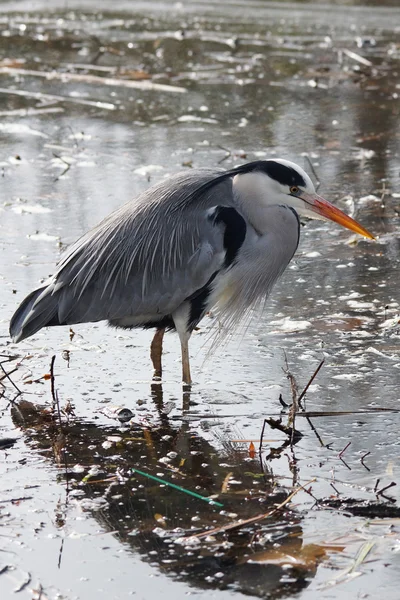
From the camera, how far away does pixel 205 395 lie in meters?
4.96

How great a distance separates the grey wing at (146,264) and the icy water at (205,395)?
0.30 m

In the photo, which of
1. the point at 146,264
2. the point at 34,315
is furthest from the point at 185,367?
the point at 34,315

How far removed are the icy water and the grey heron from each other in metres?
0.29

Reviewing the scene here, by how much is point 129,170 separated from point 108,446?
4.80m

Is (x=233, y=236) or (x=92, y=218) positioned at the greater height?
(x=233, y=236)

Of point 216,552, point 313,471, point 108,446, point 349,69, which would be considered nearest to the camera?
point 216,552

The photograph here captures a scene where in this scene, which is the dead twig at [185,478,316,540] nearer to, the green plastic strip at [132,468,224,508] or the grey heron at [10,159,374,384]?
the green plastic strip at [132,468,224,508]

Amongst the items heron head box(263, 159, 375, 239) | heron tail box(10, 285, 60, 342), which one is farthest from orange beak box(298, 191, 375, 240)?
heron tail box(10, 285, 60, 342)

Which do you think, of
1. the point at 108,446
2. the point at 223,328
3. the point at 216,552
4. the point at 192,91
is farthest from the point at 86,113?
the point at 216,552

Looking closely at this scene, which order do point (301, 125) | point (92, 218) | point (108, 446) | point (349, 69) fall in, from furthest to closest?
point (349, 69), point (301, 125), point (92, 218), point (108, 446)

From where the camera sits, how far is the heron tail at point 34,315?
5086 mm

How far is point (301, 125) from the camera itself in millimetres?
10516

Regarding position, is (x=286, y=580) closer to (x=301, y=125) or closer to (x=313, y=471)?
(x=313, y=471)

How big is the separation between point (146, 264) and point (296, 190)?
80cm
